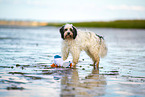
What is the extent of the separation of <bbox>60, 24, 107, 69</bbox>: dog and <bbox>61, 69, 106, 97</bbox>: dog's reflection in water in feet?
5.03

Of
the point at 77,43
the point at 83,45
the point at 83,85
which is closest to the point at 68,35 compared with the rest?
the point at 77,43

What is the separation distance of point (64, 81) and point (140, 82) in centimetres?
197

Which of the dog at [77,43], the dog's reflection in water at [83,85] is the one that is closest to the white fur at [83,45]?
the dog at [77,43]

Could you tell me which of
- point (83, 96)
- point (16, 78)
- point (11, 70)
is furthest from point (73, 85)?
point (11, 70)

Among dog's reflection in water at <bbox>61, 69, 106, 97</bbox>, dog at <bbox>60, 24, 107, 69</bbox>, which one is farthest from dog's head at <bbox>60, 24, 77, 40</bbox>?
dog's reflection in water at <bbox>61, 69, 106, 97</bbox>

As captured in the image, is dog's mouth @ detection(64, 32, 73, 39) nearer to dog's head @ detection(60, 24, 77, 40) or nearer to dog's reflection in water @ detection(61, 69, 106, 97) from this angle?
dog's head @ detection(60, 24, 77, 40)

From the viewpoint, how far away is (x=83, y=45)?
34.4 ft

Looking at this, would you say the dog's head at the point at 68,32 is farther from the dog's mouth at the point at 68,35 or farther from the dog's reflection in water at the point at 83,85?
the dog's reflection in water at the point at 83,85

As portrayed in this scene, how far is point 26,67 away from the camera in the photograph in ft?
31.8

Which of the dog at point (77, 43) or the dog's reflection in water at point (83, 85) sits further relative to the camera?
the dog at point (77, 43)

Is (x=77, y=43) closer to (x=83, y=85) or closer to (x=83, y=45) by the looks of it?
(x=83, y=45)

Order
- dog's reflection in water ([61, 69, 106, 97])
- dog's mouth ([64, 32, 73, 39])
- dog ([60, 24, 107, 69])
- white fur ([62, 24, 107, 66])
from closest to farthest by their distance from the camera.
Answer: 1. dog's reflection in water ([61, 69, 106, 97])
2. dog's mouth ([64, 32, 73, 39])
3. dog ([60, 24, 107, 69])
4. white fur ([62, 24, 107, 66])

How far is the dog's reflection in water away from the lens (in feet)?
20.6

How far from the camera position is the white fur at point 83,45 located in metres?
10.3
